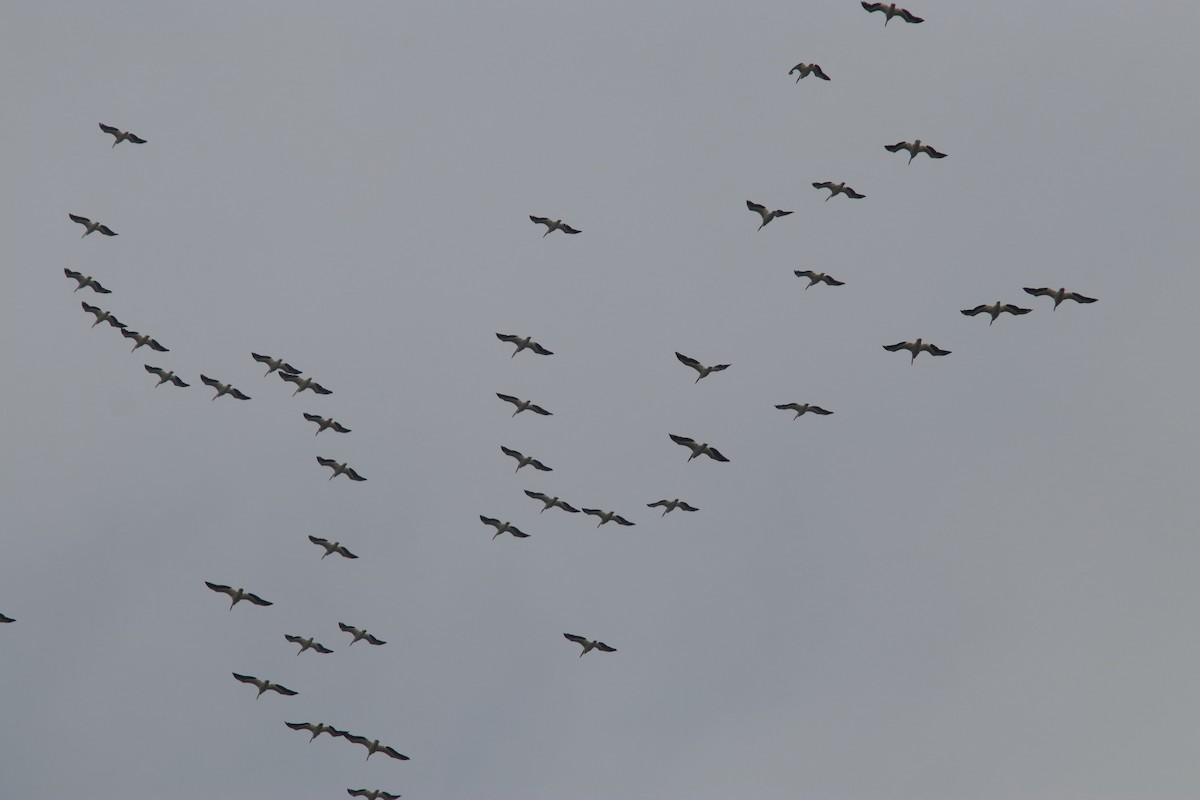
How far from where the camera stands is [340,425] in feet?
481

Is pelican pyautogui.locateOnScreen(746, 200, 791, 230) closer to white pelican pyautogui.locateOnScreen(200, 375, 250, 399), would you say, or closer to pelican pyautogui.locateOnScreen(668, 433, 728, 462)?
pelican pyautogui.locateOnScreen(668, 433, 728, 462)

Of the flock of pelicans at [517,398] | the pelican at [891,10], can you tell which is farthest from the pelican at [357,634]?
the pelican at [891,10]

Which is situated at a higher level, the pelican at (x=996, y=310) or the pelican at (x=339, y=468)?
the pelican at (x=996, y=310)

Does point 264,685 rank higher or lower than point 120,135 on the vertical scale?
lower

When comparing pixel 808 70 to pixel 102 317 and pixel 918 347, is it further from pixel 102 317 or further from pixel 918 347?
pixel 102 317

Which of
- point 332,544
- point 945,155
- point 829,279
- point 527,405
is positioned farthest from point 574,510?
point 945,155

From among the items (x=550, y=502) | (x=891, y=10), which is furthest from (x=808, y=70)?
(x=550, y=502)

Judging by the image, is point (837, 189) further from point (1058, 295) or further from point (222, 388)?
point (222, 388)

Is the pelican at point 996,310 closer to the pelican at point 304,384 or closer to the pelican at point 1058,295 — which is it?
the pelican at point 1058,295

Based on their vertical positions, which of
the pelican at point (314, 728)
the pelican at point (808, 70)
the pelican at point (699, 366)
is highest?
the pelican at point (808, 70)

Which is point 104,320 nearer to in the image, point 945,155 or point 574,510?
point 574,510

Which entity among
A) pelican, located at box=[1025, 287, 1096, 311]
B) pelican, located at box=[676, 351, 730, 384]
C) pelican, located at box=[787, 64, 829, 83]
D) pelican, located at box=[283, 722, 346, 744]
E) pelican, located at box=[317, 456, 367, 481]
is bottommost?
pelican, located at box=[283, 722, 346, 744]

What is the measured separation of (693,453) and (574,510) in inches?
543

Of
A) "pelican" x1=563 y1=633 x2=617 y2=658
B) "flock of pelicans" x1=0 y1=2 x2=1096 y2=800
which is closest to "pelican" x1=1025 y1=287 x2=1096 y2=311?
"flock of pelicans" x1=0 y1=2 x2=1096 y2=800
